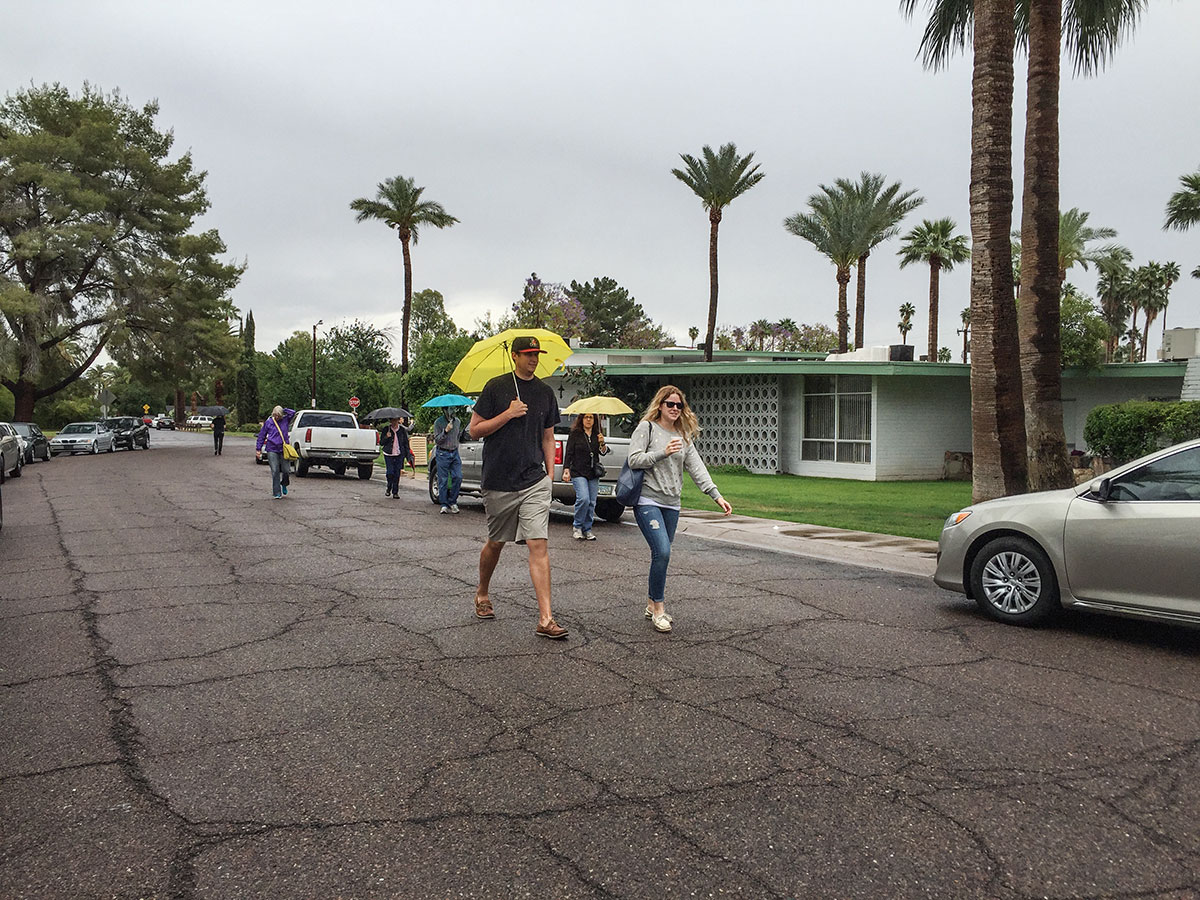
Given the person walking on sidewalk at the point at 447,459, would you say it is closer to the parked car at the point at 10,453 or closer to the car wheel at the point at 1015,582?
the car wheel at the point at 1015,582

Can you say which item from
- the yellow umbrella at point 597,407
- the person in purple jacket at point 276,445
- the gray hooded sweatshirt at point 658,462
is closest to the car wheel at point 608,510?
the yellow umbrella at point 597,407

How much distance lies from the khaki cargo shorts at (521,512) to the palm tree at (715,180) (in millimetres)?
32567

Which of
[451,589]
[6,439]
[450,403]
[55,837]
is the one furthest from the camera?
[6,439]

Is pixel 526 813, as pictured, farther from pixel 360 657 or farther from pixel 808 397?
pixel 808 397

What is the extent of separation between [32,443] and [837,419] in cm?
2676

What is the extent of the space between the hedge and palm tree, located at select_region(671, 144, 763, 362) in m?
20.8

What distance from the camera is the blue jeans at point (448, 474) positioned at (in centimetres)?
1576

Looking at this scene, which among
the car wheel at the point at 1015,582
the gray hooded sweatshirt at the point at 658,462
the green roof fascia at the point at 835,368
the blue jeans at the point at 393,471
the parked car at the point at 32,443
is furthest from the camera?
the parked car at the point at 32,443

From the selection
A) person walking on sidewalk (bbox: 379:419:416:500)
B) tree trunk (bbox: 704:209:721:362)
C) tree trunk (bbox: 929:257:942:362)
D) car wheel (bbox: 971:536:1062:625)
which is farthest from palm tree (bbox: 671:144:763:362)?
car wheel (bbox: 971:536:1062:625)

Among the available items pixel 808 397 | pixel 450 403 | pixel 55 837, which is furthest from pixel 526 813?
pixel 808 397

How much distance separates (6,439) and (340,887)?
25.4 m

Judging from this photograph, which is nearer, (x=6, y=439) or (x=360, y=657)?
(x=360, y=657)

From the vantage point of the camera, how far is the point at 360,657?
6.14m

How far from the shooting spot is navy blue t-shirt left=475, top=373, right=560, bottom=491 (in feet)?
22.1
